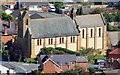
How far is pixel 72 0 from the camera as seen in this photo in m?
12.2

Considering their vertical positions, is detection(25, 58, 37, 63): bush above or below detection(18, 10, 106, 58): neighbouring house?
below

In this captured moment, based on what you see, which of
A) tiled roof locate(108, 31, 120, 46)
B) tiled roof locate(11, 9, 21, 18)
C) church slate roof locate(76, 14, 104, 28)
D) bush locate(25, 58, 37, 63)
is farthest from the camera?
tiled roof locate(11, 9, 21, 18)

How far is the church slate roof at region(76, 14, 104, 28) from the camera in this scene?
23.1ft

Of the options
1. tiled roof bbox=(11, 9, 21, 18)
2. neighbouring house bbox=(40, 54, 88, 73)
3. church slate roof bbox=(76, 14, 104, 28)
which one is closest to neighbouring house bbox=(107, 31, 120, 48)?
church slate roof bbox=(76, 14, 104, 28)

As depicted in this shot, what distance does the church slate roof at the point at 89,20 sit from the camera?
7.05 m

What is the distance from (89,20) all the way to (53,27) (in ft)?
2.07

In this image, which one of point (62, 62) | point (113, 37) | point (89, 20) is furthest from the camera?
point (113, 37)

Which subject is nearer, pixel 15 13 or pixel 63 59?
pixel 63 59

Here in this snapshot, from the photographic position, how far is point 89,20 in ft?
23.4

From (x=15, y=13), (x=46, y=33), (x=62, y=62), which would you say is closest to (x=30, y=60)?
(x=46, y=33)

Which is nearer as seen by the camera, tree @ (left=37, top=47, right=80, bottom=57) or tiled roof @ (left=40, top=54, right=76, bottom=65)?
tiled roof @ (left=40, top=54, right=76, bottom=65)

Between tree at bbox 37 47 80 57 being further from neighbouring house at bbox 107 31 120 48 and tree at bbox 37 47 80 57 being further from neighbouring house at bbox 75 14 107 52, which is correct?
neighbouring house at bbox 107 31 120 48

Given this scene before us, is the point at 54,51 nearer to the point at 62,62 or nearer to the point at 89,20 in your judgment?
the point at 62,62

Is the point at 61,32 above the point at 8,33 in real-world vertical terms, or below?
above
